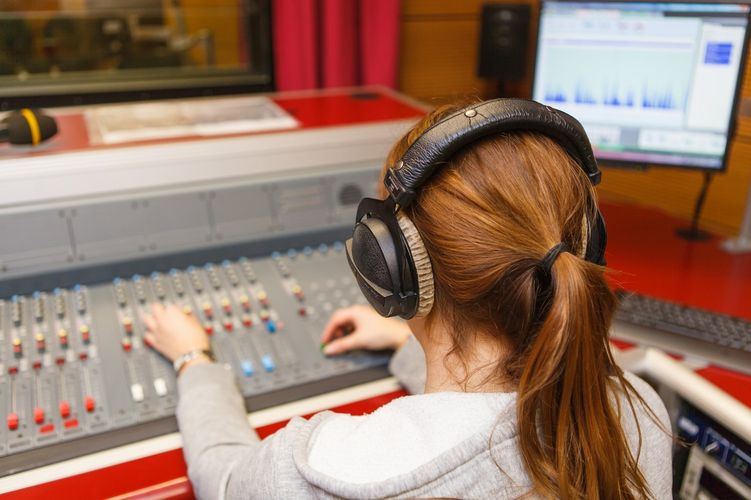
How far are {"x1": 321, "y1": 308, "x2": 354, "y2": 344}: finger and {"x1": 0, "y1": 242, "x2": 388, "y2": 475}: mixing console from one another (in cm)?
2

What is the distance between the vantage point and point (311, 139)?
3.84ft

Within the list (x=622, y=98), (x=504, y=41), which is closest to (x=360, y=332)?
(x=622, y=98)

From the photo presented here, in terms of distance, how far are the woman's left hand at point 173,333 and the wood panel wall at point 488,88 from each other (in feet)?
2.70

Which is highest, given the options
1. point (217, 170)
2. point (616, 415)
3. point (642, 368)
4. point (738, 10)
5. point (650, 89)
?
point (738, 10)

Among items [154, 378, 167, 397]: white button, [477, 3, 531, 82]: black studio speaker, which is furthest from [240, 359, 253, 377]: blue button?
[477, 3, 531, 82]: black studio speaker

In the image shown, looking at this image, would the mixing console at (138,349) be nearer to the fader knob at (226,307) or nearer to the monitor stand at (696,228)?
the fader knob at (226,307)

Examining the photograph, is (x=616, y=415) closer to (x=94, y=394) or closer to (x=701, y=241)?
(x=94, y=394)

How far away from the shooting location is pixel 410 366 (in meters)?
0.92

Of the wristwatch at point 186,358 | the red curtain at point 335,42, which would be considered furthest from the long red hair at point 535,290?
the red curtain at point 335,42

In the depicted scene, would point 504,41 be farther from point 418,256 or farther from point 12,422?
point 12,422

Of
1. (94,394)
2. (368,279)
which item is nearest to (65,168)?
(94,394)

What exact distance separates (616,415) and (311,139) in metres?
0.74

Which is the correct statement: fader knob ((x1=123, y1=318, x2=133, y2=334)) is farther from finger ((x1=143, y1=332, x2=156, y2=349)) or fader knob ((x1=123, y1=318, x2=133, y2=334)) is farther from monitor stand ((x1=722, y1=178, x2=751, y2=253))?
monitor stand ((x1=722, y1=178, x2=751, y2=253))

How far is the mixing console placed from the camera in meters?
0.79
